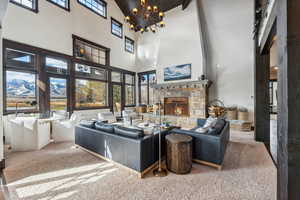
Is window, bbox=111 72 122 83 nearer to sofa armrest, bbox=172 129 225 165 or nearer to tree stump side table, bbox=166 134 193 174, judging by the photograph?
sofa armrest, bbox=172 129 225 165

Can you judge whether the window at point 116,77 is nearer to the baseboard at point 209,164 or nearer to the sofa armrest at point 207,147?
the sofa armrest at point 207,147

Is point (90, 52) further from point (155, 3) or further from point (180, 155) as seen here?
point (180, 155)

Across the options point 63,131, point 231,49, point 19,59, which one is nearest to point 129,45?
point 19,59

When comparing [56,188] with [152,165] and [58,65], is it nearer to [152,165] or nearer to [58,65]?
[152,165]

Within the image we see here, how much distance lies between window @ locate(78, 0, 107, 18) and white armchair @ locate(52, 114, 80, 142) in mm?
5256

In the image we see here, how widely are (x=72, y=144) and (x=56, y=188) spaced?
2.04m

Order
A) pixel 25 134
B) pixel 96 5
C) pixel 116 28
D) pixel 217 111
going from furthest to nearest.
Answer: pixel 116 28 < pixel 96 5 < pixel 217 111 < pixel 25 134

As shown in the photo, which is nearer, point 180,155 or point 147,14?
point 180,155

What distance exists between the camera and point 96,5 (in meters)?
6.49

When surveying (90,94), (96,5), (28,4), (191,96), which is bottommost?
(191,96)

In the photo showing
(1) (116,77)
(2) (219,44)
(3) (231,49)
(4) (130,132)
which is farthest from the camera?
(1) (116,77)

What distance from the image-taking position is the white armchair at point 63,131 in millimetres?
4090

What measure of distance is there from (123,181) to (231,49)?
6.82 meters

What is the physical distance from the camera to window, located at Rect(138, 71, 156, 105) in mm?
8430
